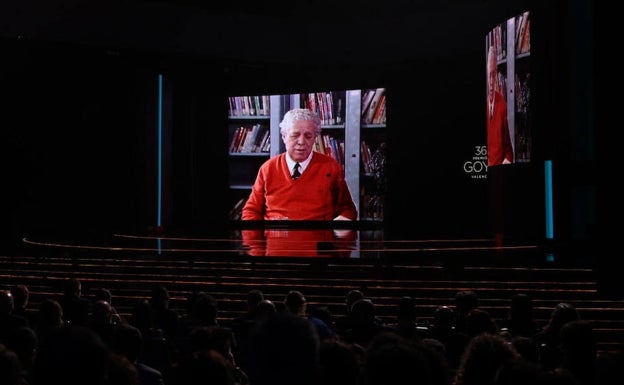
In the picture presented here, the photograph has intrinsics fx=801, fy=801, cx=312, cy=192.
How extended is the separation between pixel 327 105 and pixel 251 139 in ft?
4.31

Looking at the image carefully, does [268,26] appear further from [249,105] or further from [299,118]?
[299,118]

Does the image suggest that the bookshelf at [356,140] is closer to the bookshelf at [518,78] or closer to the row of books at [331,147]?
the row of books at [331,147]

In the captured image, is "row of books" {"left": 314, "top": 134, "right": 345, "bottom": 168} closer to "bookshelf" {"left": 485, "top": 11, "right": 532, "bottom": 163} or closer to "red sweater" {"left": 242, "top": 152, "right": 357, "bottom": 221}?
"red sweater" {"left": 242, "top": 152, "right": 357, "bottom": 221}

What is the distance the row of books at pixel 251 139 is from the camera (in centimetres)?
1208

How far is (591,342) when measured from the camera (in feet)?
9.74

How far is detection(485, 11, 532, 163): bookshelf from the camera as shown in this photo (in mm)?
8125

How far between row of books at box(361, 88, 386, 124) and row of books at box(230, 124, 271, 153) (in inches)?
59.4

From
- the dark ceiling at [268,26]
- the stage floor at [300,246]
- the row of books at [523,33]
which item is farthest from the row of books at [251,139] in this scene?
the row of books at [523,33]

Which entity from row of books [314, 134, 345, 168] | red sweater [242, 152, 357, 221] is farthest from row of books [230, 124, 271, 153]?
row of books [314, 134, 345, 168]

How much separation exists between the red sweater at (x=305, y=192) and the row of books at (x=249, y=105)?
2.85 ft

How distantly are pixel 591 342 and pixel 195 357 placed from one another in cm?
162

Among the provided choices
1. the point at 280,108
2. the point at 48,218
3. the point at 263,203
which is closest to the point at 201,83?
the point at 280,108

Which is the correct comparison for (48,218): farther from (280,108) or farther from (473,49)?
(473,49)

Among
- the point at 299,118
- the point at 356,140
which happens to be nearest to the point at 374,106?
the point at 356,140
